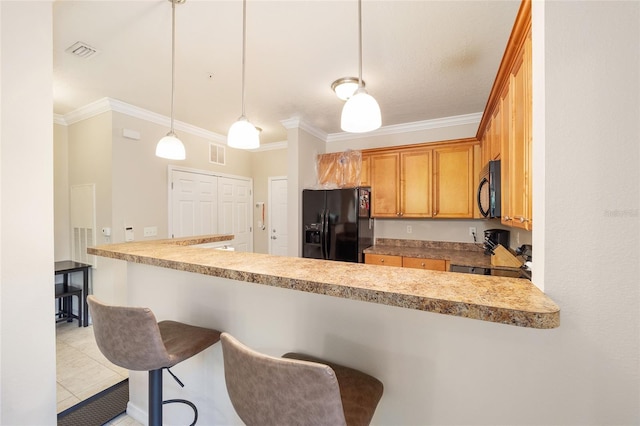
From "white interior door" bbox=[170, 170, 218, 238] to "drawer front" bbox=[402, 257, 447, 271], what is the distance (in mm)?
2987

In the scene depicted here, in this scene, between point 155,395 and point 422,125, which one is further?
point 422,125

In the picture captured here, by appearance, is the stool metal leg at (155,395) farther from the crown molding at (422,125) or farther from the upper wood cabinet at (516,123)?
the crown molding at (422,125)

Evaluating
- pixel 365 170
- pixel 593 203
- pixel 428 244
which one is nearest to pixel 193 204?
pixel 365 170

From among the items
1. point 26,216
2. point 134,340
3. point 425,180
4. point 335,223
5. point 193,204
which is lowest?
point 134,340

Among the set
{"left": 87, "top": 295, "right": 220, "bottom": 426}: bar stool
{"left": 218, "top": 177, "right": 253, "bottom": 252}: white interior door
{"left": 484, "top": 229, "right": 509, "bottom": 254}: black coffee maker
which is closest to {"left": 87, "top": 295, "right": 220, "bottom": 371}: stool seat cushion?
{"left": 87, "top": 295, "right": 220, "bottom": 426}: bar stool

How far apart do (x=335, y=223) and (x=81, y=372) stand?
2919mm

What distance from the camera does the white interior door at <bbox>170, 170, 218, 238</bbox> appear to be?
3.84 metres

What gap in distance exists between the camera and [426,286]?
0.90 meters

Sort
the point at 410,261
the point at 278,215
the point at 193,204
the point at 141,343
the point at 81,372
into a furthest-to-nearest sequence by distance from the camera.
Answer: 1. the point at 278,215
2. the point at 193,204
3. the point at 410,261
4. the point at 81,372
5. the point at 141,343

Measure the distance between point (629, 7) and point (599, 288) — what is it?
0.76 m

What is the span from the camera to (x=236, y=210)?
16.0 ft

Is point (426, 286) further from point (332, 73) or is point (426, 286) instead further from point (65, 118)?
point (65, 118)

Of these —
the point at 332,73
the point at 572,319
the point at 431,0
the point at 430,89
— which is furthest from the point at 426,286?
the point at 430,89

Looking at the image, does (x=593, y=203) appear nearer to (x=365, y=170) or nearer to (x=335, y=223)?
(x=335, y=223)
